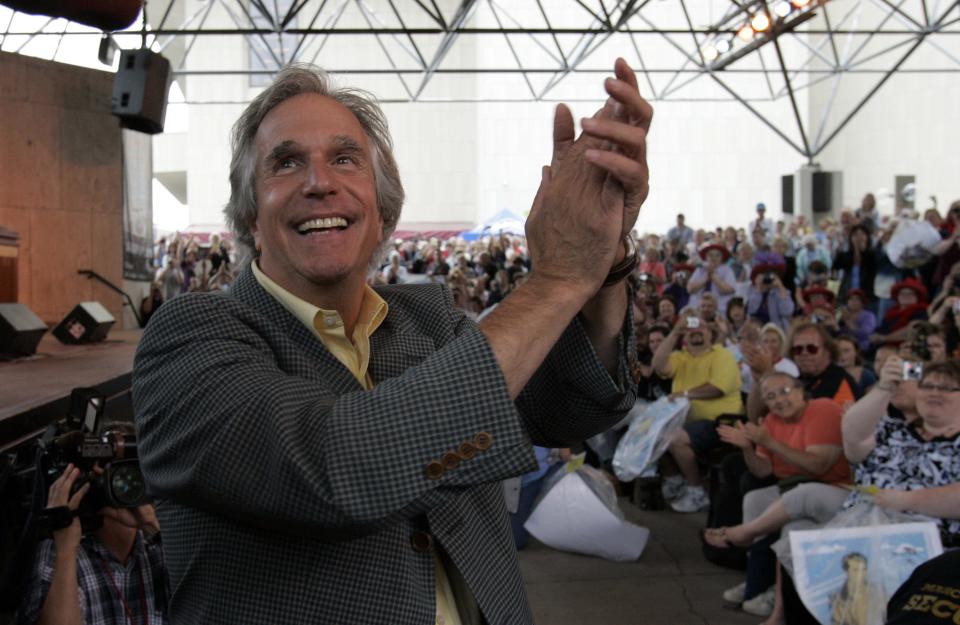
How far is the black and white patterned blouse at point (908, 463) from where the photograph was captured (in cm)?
384

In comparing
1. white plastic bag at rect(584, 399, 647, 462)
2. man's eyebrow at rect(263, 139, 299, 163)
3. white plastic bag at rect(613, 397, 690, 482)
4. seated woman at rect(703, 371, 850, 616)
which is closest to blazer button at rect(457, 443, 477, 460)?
man's eyebrow at rect(263, 139, 299, 163)

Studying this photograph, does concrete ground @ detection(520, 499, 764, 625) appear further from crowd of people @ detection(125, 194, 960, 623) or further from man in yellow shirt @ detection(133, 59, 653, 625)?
man in yellow shirt @ detection(133, 59, 653, 625)

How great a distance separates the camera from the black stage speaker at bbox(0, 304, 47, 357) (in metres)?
5.57

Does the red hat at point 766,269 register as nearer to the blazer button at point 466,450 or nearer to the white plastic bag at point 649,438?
the white plastic bag at point 649,438

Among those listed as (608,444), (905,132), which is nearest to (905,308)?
(608,444)

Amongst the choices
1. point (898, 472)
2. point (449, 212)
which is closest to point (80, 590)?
point (898, 472)

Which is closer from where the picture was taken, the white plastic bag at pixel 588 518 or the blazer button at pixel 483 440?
the blazer button at pixel 483 440

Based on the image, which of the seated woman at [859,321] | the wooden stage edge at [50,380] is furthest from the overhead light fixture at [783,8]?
the wooden stage edge at [50,380]

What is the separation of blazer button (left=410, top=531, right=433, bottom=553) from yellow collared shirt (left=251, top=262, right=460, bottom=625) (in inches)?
2.0

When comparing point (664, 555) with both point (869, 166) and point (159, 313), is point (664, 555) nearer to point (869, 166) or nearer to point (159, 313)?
point (159, 313)

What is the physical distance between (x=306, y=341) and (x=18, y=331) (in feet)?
16.2

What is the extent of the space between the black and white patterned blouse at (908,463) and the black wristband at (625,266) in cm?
298

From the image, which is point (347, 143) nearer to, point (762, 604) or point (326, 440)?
point (326, 440)

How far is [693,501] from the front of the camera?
21.8 feet
